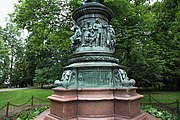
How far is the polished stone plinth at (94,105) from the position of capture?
5246 millimetres

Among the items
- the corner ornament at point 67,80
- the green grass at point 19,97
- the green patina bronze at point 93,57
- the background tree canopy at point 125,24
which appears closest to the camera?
the corner ornament at point 67,80

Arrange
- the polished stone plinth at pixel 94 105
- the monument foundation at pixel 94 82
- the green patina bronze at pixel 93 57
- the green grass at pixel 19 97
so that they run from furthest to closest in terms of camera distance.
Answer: the green grass at pixel 19 97 < the green patina bronze at pixel 93 57 < the monument foundation at pixel 94 82 < the polished stone plinth at pixel 94 105

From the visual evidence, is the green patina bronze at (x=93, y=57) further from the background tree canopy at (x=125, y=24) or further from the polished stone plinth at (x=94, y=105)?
the background tree canopy at (x=125, y=24)

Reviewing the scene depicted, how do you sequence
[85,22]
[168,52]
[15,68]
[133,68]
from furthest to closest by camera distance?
[15,68]
[133,68]
[168,52]
[85,22]

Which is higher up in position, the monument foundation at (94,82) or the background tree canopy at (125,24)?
the background tree canopy at (125,24)

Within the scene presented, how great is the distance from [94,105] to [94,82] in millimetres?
890

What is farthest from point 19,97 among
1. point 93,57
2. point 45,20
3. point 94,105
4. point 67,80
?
point 94,105

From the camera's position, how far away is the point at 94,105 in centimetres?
549

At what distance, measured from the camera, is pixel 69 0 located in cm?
1204

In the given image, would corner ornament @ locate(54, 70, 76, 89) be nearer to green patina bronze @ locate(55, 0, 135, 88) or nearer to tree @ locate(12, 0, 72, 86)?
green patina bronze @ locate(55, 0, 135, 88)

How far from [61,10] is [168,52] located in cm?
818

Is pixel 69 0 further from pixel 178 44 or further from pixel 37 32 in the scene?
pixel 178 44

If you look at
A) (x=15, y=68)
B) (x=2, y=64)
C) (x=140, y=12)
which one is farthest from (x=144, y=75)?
(x=15, y=68)

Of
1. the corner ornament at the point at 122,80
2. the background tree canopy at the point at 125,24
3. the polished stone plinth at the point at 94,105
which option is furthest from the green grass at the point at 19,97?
the corner ornament at the point at 122,80
